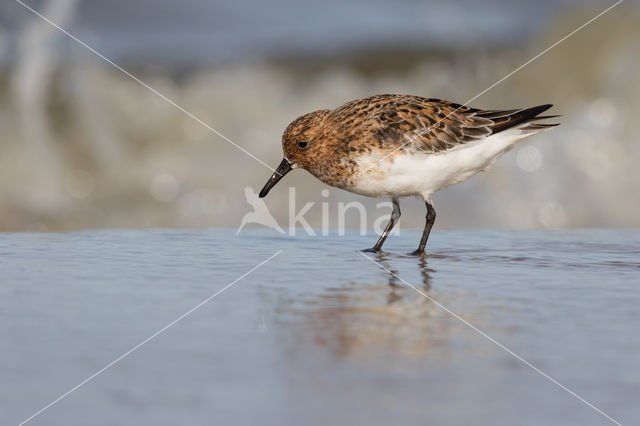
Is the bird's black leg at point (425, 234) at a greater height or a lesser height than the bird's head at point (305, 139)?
lesser

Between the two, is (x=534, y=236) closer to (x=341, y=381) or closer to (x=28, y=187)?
(x=341, y=381)

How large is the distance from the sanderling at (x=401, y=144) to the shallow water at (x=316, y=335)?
67 cm

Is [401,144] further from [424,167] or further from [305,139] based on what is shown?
[305,139]

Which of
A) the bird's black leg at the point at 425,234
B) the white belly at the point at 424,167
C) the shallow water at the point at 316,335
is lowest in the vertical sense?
the shallow water at the point at 316,335

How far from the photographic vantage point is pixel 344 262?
17.8 feet

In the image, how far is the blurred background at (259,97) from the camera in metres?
10.8

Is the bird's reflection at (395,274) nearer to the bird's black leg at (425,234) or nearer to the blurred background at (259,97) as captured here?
the bird's black leg at (425,234)

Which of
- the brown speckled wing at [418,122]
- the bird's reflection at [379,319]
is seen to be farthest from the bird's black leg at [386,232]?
the bird's reflection at [379,319]

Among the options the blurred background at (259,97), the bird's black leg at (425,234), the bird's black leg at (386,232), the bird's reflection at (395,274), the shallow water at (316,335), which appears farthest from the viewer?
the blurred background at (259,97)

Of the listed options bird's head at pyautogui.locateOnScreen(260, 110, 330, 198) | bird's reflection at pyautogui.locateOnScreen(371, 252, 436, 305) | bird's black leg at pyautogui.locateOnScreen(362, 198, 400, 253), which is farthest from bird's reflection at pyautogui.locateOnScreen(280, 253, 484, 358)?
bird's head at pyautogui.locateOnScreen(260, 110, 330, 198)

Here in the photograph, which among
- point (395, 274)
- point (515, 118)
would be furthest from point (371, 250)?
point (515, 118)

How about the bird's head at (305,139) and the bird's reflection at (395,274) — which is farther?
the bird's head at (305,139)

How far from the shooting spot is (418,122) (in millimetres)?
6371

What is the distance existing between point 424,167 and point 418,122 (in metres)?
0.41
